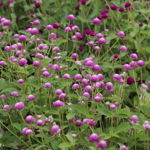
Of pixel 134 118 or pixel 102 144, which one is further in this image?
pixel 134 118

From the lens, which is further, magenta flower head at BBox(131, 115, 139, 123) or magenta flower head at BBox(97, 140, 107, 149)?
magenta flower head at BBox(131, 115, 139, 123)

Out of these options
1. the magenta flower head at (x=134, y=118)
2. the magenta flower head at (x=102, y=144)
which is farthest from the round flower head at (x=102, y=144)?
the magenta flower head at (x=134, y=118)

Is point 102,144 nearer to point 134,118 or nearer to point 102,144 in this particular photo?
point 102,144

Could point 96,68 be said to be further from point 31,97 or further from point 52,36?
point 52,36

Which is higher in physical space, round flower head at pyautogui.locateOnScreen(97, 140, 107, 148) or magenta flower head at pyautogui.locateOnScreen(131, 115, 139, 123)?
round flower head at pyautogui.locateOnScreen(97, 140, 107, 148)

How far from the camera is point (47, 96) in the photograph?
2.32 meters

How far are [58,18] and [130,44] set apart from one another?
40.4 inches

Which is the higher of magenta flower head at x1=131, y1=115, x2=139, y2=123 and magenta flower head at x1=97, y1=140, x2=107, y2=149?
magenta flower head at x1=97, y1=140, x2=107, y2=149

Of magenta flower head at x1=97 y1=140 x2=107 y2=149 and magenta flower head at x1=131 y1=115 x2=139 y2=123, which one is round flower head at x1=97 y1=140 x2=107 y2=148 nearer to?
magenta flower head at x1=97 y1=140 x2=107 y2=149

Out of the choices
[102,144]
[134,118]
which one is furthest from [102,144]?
[134,118]

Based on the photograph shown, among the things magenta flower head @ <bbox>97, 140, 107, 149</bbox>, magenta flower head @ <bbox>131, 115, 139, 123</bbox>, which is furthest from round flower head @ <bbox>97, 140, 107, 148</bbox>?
magenta flower head @ <bbox>131, 115, 139, 123</bbox>

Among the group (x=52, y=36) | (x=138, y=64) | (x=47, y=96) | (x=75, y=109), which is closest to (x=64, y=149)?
(x=75, y=109)

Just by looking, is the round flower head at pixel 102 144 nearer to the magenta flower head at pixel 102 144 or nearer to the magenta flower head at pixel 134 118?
the magenta flower head at pixel 102 144

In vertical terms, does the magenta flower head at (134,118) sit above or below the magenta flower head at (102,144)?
below
